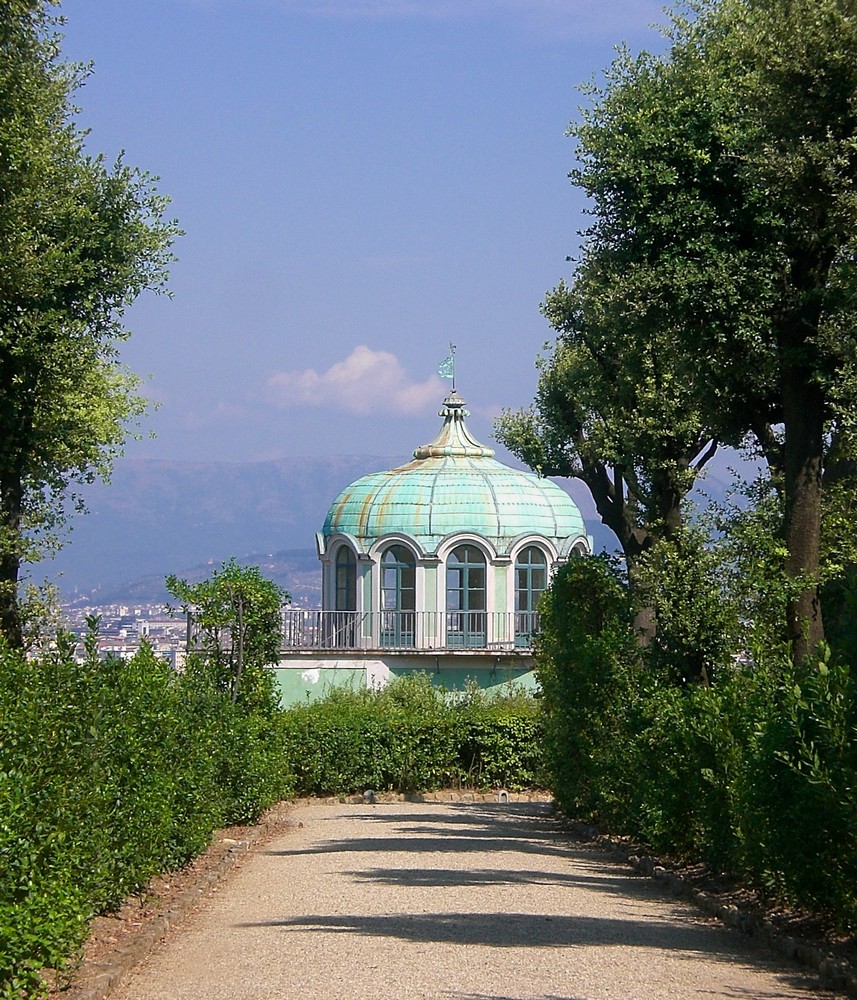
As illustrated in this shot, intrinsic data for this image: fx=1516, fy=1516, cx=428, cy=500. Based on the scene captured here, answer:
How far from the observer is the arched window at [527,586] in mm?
49844

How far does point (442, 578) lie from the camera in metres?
49.5

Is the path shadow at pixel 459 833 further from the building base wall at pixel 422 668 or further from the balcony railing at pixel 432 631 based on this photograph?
the balcony railing at pixel 432 631

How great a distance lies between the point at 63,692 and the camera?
1185cm

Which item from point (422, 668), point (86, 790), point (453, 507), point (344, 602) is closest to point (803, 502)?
point (86, 790)

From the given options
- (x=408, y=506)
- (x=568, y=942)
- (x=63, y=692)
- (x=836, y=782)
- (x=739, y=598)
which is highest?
(x=408, y=506)

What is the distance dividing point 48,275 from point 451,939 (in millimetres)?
10888

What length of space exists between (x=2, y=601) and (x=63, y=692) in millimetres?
9432

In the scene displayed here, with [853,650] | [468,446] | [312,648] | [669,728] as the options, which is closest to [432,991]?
[853,650]

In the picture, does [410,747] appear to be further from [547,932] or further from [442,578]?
[547,932]

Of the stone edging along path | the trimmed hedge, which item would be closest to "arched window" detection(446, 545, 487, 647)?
the trimmed hedge

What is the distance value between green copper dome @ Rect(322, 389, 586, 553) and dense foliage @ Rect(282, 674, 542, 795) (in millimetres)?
11906

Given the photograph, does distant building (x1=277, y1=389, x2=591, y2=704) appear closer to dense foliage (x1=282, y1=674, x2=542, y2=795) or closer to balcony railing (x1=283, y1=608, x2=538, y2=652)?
balcony railing (x1=283, y1=608, x2=538, y2=652)

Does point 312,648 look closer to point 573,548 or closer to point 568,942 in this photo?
point 573,548

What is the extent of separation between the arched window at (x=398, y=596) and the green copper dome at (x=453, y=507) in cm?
88
